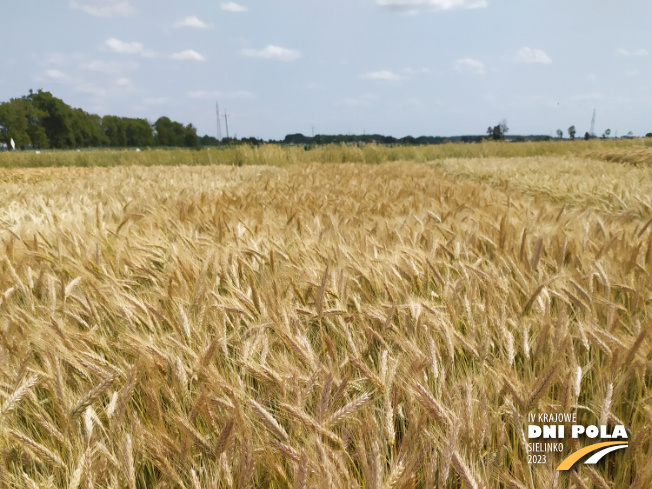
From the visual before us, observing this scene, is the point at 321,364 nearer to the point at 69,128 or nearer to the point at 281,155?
the point at 281,155

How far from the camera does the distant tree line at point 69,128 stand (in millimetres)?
59381

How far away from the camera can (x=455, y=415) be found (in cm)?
72

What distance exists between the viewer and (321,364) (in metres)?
0.88

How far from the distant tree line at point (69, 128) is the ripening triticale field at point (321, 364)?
70808 millimetres

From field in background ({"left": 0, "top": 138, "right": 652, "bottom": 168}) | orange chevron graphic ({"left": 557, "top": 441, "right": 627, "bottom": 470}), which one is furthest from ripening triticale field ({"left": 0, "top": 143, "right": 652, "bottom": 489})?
field in background ({"left": 0, "top": 138, "right": 652, "bottom": 168})

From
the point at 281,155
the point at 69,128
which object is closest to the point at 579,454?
the point at 281,155

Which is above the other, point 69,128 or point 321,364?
point 69,128

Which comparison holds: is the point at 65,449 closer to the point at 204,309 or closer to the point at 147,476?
the point at 147,476

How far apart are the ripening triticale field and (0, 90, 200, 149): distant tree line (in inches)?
2788

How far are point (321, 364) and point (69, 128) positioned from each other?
276 ft

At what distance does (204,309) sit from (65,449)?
43 cm

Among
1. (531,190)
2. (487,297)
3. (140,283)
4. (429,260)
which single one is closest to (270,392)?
(487,297)

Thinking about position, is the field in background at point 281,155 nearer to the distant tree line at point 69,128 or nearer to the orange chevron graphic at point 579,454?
the orange chevron graphic at point 579,454

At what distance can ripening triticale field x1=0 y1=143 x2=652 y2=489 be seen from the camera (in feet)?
2.23
